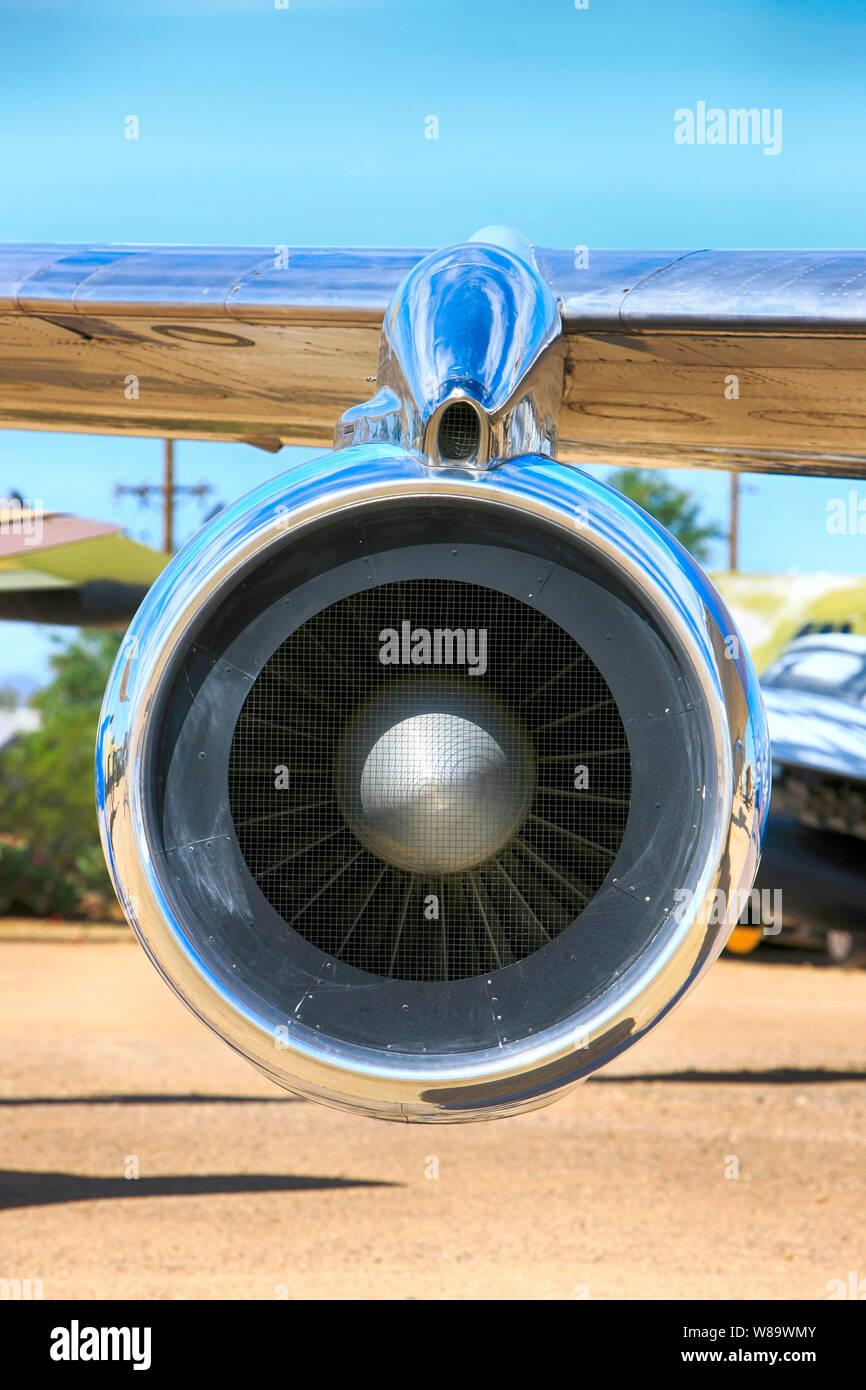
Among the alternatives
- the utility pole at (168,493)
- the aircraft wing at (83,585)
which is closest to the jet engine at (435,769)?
the aircraft wing at (83,585)

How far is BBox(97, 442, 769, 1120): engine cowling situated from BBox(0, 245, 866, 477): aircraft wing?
117 cm

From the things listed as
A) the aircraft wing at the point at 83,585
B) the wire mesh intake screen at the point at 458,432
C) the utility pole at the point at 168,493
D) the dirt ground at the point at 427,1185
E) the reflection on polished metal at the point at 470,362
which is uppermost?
the utility pole at the point at 168,493

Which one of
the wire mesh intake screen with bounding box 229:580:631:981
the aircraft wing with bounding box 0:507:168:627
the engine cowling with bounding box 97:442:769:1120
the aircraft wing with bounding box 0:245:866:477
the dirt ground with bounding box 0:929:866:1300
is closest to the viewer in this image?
the engine cowling with bounding box 97:442:769:1120

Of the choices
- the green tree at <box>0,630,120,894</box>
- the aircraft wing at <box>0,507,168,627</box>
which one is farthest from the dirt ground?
the green tree at <box>0,630,120,894</box>

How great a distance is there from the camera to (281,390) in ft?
13.5

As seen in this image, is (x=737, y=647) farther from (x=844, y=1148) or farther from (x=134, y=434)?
(x=844, y=1148)

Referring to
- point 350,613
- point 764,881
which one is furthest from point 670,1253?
point 350,613

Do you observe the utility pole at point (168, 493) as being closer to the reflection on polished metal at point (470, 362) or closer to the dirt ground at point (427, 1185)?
the dirt ground at point (427, 1185)

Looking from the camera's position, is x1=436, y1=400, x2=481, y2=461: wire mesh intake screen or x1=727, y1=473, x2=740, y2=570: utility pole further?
Result: x1=727, y1=473, x2=740, y2=570: utility pole

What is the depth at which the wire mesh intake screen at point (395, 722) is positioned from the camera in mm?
2303

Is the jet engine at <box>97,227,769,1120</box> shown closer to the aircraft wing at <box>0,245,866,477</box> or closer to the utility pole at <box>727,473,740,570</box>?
the aircraft wing at <box>0,245,866,477</box>

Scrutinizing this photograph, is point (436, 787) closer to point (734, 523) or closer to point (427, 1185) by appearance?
point (427, 1185)

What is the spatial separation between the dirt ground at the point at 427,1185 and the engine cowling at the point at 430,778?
2.80 metres

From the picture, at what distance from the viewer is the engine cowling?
86.6 inches
